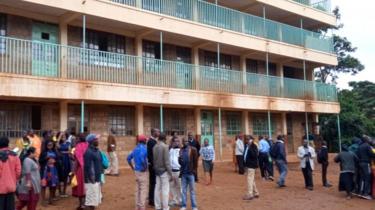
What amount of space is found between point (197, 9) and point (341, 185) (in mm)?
10925

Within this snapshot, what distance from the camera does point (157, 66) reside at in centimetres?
1886

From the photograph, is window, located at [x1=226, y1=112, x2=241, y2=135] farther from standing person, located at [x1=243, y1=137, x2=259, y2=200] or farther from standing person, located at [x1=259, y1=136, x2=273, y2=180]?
standing person, located at [x1=243, y1=137, x2=259, y2=200]

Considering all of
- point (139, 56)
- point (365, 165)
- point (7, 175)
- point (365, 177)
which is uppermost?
point (139, 56)

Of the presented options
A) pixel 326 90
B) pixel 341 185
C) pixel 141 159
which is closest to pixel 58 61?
pixel 141 159

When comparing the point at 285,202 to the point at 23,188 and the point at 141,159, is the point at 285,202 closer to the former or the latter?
the point at 141,159

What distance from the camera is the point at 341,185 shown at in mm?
13477

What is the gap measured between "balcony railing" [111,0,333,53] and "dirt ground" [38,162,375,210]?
7.57 m

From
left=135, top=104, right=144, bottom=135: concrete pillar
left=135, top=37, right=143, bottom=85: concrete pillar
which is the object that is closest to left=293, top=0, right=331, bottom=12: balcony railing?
left=135, top=37, right=143, bottom=85: concrete pillar

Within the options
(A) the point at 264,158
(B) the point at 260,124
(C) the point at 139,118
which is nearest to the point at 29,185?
(A) the point at 264,158

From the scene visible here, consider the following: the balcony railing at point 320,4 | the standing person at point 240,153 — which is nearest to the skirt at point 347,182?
the standing person at point 240,153

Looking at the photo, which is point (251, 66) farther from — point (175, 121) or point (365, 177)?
point (365, 177)

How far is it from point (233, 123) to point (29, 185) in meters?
16.1

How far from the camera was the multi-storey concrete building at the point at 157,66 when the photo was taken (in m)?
15.6

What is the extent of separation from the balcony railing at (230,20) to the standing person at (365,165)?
33.3ft
